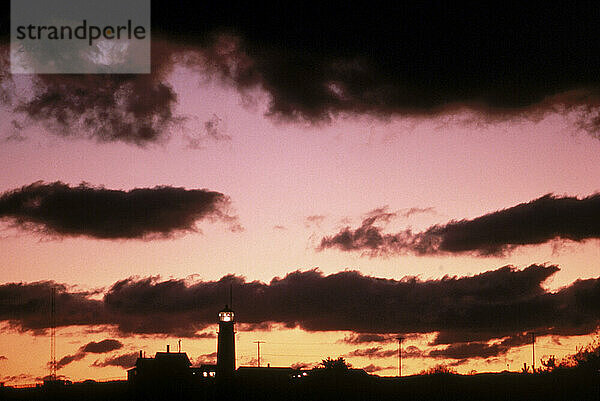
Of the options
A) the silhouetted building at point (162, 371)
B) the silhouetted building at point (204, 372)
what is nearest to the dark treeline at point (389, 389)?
the silhouetted building at point (162, 371)

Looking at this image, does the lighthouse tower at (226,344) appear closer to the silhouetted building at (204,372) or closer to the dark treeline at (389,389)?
the dark treeline at (389,389)

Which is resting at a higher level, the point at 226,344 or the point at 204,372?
the point at 226,344

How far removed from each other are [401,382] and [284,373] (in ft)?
71.0

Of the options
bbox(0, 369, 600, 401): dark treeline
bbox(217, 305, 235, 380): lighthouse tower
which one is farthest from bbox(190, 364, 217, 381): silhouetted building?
bbox(217, 305, 235, 380): lighthouse tower

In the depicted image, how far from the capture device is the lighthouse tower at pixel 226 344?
106188 mm

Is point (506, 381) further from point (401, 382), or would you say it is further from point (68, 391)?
point (68, 391)

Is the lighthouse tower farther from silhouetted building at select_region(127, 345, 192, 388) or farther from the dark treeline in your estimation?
silhouetted building at select_region(127, 345, 192, 388)

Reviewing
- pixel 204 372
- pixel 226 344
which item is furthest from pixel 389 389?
pixel 204 372

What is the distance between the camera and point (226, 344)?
106 metres

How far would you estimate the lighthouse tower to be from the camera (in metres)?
106

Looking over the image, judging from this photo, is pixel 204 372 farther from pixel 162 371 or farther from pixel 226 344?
pixel 226 344

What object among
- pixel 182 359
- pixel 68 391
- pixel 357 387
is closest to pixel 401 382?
pixel 357 387

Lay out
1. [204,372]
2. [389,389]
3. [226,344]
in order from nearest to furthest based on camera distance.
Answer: [226,344] < [389,389] < [204,372]

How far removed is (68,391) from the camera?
140 m
